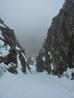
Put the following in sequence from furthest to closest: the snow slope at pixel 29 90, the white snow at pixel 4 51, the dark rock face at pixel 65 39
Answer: the dark rock face at pixel 65 39 < the white snow at pixel 4 51 < the snow slope at pixel 29 90

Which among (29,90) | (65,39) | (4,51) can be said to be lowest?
(65,39)

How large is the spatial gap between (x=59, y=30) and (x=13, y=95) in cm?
5116

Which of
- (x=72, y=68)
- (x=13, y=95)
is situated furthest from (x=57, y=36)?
(x=13, y=95)

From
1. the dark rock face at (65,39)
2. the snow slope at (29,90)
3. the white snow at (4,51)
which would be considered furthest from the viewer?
the dark rock face at (65,39)

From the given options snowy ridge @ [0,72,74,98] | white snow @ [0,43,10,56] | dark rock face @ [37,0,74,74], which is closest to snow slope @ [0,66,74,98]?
snowy ridge @ [0,72,74,98]

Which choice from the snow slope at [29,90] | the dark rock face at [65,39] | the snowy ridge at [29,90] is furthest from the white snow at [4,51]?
the dark rock face at [65,39]

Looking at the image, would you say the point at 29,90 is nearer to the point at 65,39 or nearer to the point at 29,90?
the point at 29,90

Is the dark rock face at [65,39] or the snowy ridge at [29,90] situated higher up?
the snowy ridge at [29,90]

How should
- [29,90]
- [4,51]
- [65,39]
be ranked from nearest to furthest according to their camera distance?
[29,90] → [4,51] → [65,39]

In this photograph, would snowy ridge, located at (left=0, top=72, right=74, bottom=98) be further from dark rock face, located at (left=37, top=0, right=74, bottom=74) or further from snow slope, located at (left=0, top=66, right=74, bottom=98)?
dark rock face, located at (left=37, top=0, right=74, bottom=74)

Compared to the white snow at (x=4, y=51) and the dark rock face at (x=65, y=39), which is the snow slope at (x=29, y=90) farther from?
the dark rock face at (x=65, y=39)

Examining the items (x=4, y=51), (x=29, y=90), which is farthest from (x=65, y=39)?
(x=29, y=90)

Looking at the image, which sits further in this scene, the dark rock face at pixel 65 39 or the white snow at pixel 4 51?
the dark rock face at pixel 65 39

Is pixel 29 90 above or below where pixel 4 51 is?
above
